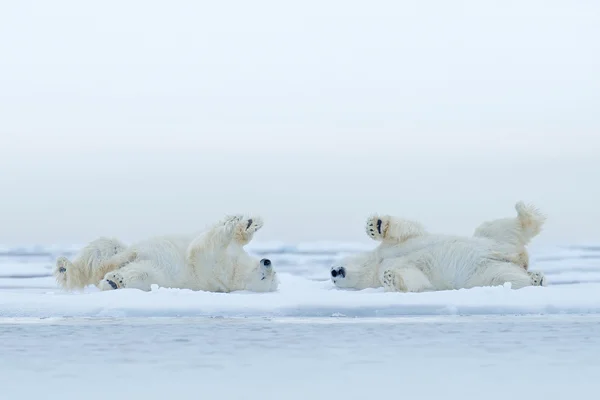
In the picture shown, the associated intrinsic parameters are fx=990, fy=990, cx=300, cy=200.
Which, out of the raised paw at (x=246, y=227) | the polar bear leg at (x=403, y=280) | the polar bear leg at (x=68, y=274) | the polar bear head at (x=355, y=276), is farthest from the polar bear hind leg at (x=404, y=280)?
the polar bear leg at (x=68, y=274)

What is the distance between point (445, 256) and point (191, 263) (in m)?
2.33

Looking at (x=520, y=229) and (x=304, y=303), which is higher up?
(x=520, y=229)

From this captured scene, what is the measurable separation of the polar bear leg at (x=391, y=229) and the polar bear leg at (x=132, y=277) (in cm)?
202

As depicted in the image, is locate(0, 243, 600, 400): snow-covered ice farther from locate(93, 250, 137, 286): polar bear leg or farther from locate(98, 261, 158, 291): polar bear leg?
locate(93, 250, 137, 286): polar bear leg

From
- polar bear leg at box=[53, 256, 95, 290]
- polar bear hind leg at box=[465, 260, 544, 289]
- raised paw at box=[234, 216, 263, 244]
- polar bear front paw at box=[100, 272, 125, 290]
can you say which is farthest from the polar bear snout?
polar bear leg at box=[53, 256, 95, 290]

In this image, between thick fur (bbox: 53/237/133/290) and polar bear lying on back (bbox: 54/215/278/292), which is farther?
thick fur (bbox: 53/237/133/290)

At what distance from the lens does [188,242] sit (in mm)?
9117

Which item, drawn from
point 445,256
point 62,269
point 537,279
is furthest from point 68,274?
point 537,279

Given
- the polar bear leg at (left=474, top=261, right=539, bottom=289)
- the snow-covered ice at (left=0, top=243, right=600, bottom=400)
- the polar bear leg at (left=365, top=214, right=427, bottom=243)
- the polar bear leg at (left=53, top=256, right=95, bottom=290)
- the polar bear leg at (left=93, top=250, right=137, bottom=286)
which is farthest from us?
the polar bear leg at (left=365, top=214, right=427, bottom=243)

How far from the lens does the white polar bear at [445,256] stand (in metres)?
8.95

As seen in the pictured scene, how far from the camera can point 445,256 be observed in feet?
30.0

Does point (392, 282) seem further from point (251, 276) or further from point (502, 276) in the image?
point (251, 276)

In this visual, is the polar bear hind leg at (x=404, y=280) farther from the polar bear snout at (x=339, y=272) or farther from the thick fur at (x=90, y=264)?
the thick fur at (x=90, y=264)

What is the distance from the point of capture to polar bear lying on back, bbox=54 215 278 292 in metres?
8.73
